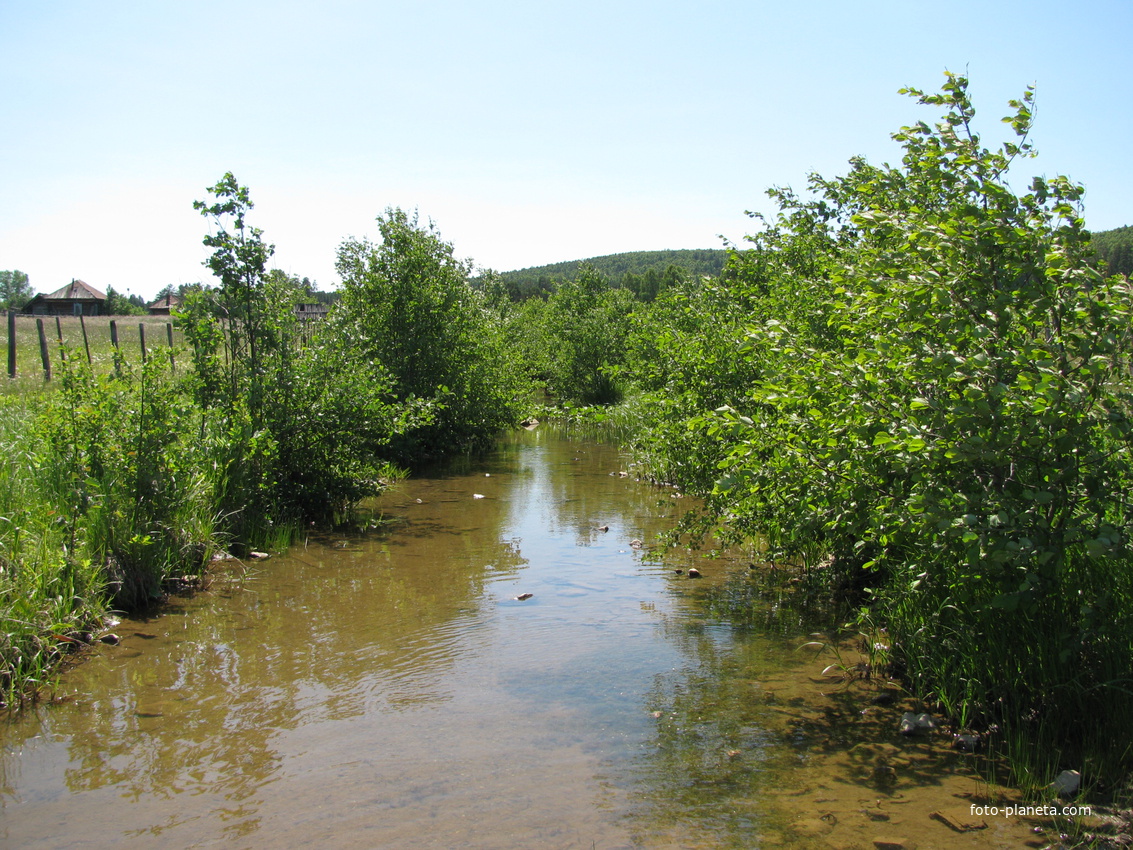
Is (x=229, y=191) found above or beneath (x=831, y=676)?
above

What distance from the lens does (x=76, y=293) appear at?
58500 mm

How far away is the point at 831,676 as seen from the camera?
5676 mm

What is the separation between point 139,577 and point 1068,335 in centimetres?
744

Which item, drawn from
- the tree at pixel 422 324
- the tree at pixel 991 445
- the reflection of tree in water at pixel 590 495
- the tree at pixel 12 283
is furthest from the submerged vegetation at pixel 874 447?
the tree at pixel 12 283

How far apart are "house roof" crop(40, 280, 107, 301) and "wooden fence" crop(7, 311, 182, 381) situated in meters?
30.3

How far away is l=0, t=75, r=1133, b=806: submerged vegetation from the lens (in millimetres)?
3928

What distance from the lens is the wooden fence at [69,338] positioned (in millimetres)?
19578

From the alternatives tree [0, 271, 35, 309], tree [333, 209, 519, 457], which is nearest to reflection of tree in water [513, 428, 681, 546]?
tree [333, 209, 519, 457]

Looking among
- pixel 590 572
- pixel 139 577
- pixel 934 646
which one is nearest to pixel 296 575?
pixel 139 577

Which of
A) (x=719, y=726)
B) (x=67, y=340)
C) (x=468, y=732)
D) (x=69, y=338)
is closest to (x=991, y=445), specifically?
(x=719, y=726)

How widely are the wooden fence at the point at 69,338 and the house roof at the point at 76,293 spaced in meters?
30.3

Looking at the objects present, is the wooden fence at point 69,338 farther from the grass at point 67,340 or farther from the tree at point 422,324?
the tree at point 422,324

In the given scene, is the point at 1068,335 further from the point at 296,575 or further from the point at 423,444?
the point at 423,444

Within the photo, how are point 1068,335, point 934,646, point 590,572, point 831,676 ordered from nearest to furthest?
1. point 1068,335
2. point 934,646
3. point 831,676
4. point 590,572
